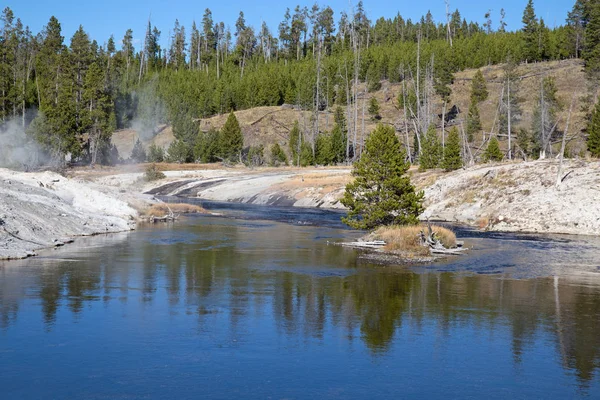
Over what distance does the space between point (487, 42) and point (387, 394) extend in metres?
155

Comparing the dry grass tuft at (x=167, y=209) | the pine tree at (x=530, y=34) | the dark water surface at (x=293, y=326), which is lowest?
the dark water surface at (x=293, y=326)

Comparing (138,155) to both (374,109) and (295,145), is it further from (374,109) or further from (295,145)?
(374,109)

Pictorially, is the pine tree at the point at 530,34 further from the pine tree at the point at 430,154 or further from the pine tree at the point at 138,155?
the pine tree at the point at 138,155

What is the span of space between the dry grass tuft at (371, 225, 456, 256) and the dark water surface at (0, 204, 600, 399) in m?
2.14

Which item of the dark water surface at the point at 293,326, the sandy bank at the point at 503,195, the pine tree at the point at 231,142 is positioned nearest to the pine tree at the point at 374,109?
the pine tree at the point at 231,142

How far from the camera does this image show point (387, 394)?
490 inches

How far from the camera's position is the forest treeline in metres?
104

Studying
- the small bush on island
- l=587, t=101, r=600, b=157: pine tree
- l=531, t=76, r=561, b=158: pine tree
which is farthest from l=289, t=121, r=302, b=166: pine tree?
l=587, t=101, r=600, b=157: pine tree

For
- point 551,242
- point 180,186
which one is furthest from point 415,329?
point 180,186

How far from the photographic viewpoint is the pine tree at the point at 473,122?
362 ft

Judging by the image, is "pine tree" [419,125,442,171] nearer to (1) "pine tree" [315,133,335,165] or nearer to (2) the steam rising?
(1) "pine tree" [315,133,335,165]

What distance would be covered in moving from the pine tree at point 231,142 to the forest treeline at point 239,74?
1.61ft

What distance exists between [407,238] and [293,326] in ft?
51.2

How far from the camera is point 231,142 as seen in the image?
112625 mm
